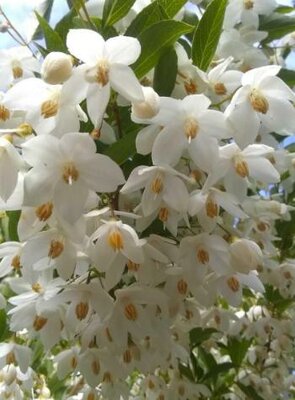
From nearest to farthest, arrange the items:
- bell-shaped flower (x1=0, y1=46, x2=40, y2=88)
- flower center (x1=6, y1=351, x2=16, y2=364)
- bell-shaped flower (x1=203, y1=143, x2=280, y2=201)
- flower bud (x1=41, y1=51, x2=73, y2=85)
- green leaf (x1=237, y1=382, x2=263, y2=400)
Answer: flower bud (x1=41, y1=51, x2=73, y2=85)
bell-shaped flower (x1=203, y1=143, x2=280, y2=201)
bell-shaped flower (x1=0, y1=46, x2=40, y2=88)
flower center (x1=6, y1=351, x2=16, y2=364)
green leaf (x1=237, y1=382, x2=263, y2=400)

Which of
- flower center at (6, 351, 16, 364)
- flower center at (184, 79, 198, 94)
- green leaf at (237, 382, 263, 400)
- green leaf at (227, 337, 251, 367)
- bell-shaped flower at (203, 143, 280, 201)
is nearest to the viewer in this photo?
bell-shaped flower at (203, 143, 280, 201)

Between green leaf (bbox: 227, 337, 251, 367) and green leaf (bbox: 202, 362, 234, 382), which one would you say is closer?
green leaf (bbox: 202, 362, 234, 382)

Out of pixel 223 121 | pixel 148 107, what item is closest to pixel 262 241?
pixel 223 121

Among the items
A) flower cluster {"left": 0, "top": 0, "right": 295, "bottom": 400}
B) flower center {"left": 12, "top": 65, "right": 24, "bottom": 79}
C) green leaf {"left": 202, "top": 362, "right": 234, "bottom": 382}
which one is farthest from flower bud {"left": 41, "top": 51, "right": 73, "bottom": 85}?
green leaf {"left": 202, "top": 362, "right": 234, "bottom": 382}

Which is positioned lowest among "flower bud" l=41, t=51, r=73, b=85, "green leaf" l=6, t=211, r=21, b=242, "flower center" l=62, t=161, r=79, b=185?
"green leaf" l=6, t=211, r=21, b=242

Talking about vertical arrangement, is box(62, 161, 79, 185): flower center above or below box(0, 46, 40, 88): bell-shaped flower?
below

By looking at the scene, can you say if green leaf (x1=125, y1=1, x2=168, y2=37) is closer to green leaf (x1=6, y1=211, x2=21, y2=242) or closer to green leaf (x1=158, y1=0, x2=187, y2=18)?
green leaf (x1=158, y1=0, x2=187, y2=18)

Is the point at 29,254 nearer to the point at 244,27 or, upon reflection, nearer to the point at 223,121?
the point at 223,121

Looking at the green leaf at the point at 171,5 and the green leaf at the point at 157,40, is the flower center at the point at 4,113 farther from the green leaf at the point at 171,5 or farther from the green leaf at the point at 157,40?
the green leaf at the point at 171,5
